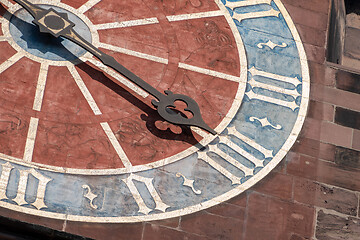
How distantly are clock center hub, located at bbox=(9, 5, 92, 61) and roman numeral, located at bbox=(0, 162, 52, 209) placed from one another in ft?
8.01

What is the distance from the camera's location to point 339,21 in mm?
20625

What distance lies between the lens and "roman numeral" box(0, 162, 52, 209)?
15.9 m

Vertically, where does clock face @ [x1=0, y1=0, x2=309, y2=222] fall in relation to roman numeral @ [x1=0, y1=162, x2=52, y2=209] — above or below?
above

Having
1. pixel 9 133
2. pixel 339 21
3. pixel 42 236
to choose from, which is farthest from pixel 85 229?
pixel 339 21

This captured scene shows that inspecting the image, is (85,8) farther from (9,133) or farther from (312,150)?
(312,150)

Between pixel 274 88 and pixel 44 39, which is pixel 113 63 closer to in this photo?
pixel 44 39

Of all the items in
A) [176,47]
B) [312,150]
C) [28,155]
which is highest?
[176,47]

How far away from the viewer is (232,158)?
17.2 m

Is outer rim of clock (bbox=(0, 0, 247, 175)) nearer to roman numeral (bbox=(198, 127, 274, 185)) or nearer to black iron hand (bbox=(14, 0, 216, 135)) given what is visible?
roman numeral (bbox=(198, 127, 274, 185))

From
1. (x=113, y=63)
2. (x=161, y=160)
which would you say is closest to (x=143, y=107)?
(x=113, y=63)

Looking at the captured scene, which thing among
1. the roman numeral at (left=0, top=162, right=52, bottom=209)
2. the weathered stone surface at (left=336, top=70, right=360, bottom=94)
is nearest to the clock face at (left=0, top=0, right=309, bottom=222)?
the roman numeral at (left=0, top=162, right=52, bottom=209)

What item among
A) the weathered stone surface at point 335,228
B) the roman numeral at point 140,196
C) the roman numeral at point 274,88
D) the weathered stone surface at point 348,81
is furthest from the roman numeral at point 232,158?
the weathered stone surface at point 348,81

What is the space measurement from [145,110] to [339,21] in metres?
5.60

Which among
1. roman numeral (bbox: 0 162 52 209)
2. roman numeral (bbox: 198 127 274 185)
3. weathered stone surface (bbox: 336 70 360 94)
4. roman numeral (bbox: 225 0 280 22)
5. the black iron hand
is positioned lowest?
roman numeral (bbox: 0 162 52 209)
